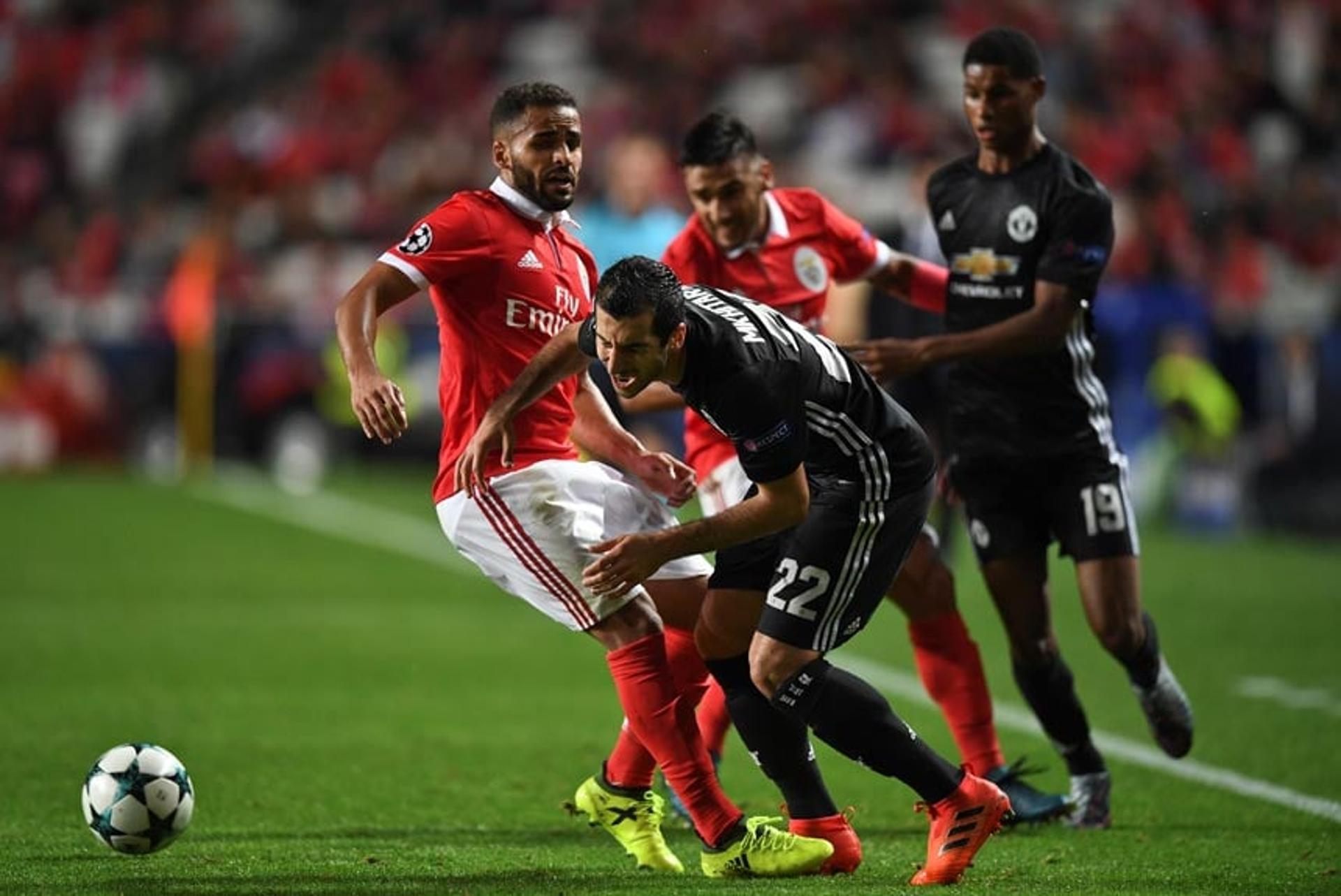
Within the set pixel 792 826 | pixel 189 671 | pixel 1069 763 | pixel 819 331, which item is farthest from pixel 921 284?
pixel 189 671

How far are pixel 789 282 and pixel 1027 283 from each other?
0.81 m

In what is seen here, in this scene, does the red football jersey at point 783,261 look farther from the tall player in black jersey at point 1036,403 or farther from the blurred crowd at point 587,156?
the blurred crowd at point 587,156

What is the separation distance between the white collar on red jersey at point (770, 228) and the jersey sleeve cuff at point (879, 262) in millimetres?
349

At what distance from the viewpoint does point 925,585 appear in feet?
24.0

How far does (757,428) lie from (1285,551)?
12.1 metres

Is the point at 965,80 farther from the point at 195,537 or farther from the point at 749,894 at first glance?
the point at 195,537

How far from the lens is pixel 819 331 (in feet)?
25.3

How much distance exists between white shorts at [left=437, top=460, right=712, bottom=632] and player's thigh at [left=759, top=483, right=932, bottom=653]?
1.46 ft

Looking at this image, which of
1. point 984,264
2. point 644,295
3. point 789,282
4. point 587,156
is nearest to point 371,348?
point 644,295

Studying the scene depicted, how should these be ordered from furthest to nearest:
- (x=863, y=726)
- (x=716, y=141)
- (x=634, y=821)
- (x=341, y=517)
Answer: (x=341, y=517) → (x=716, y=141) → (x=634, y=821) → (x=863, y=726)

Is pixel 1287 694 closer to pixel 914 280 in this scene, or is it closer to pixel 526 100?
pixel 914 280

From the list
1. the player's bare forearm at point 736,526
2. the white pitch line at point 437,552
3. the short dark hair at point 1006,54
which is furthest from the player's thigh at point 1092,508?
the player's bare forearm at point 736,526

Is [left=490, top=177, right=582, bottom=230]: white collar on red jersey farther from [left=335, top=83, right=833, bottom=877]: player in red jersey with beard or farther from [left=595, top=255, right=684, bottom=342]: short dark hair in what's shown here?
[left=595, top=255, right=684, bottom=342]: short dark hair

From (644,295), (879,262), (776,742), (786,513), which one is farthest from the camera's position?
(879,262)
